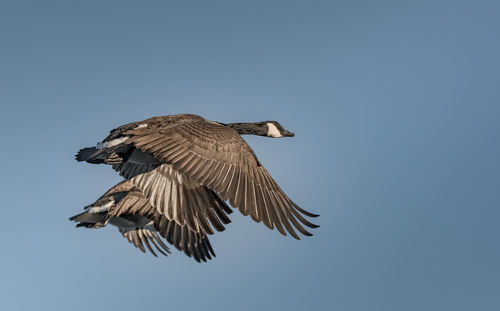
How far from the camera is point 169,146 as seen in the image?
29.7 feet

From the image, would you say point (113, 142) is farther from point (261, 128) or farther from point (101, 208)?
point (261, 128)

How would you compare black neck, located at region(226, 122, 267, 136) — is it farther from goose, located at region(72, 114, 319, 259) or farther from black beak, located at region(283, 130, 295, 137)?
goose, located at region(72, 114, 319, 259)

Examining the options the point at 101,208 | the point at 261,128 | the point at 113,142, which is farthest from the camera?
the point at 261,128

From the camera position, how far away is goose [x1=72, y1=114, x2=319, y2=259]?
28.1 feet

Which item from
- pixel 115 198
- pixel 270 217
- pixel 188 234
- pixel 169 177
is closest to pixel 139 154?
pixel 169 177

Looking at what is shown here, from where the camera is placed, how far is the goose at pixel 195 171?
857 centimetres

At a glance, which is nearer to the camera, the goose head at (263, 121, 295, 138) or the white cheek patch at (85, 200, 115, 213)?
the white cheek patch at (85, 200, 115, 213)

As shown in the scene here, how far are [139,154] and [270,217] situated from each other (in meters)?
3.30

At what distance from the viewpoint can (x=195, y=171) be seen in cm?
869

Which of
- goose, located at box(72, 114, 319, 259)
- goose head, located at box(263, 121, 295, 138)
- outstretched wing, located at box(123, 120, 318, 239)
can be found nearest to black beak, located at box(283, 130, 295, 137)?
goose head, located at box(263, 121, 295, 138)

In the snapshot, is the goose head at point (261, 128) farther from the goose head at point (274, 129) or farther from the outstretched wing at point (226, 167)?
the outstretched wing at point (226, 167)

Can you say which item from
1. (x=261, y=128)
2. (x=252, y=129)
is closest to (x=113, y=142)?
(x=252, y=129)

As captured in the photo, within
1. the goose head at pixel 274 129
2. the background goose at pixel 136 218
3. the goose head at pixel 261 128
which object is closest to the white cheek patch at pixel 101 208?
the background goose at pixel 136 218

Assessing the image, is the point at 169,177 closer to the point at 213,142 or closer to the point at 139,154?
the point at 139,154
